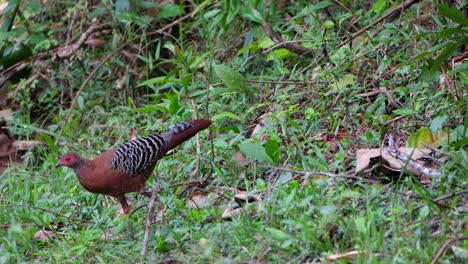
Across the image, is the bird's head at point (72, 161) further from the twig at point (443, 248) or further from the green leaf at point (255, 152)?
the twig at point (443, 248)

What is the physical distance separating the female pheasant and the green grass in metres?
0.19

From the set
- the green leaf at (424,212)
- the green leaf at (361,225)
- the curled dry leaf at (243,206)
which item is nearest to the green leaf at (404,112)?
the curled dry leaf at (243,206)

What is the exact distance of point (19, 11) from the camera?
26.5ft

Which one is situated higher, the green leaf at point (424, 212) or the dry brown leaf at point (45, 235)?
the green leaf at point (424, 212)

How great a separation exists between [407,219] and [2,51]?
545 centimetres

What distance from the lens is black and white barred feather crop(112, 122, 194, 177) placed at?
5.70 meters

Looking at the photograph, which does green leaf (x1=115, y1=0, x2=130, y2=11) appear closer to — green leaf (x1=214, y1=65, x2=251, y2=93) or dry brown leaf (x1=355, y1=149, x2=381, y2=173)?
green leaf (x1=214, y1=65, x2=251, y2=93)

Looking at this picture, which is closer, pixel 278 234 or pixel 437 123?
pixel 278 234

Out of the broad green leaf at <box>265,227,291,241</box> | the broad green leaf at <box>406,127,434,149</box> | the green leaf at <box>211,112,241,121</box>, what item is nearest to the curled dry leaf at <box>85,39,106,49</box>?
the green leaf at <box>211,112,241,121</box>

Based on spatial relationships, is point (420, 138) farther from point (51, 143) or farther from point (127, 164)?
point (51, 143)

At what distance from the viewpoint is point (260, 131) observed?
6.18 meters

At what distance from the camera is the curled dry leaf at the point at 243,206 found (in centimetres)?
462

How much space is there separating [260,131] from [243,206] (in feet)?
5.21

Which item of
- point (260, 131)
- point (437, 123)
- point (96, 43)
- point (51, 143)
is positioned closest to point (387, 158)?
point (437, 123)
